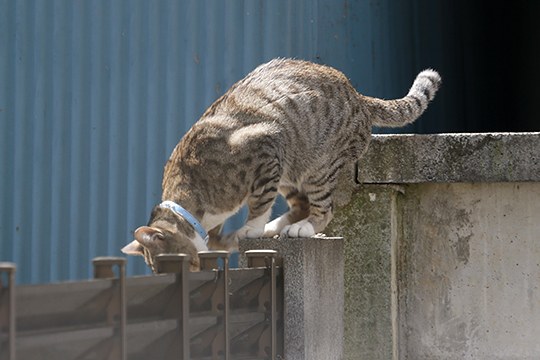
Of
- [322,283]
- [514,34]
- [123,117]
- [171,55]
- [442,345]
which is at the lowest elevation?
[442,345]

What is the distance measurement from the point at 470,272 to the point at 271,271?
1.40m

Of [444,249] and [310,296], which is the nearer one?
Result: [310,296]

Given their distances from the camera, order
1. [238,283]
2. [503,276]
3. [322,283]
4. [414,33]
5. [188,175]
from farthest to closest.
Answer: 1. [414,33]
2. [188,175]
3. [503,276]
4. [322,283]
5. [238,283]

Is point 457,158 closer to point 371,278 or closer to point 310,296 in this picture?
point 371,278

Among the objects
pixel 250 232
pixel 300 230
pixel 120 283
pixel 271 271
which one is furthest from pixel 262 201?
pixel 120 283

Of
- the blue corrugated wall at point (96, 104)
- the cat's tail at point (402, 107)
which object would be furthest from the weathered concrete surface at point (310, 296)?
the blue corrugated wall at point (96, 104)

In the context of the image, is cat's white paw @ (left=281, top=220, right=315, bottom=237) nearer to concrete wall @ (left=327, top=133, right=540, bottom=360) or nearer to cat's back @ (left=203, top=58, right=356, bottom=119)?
concrete wall @ (left=327, top=133, right=540, bottom=360)

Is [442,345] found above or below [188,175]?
below

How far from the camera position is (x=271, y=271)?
389 centimetres

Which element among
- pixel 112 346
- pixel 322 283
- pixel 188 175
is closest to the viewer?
pixel 112 346

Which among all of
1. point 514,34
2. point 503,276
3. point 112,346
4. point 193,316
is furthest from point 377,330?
point 514,34

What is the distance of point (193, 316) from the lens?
333 centimetres

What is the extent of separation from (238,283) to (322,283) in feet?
1.81

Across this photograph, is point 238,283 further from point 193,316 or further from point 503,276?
point 503,276
